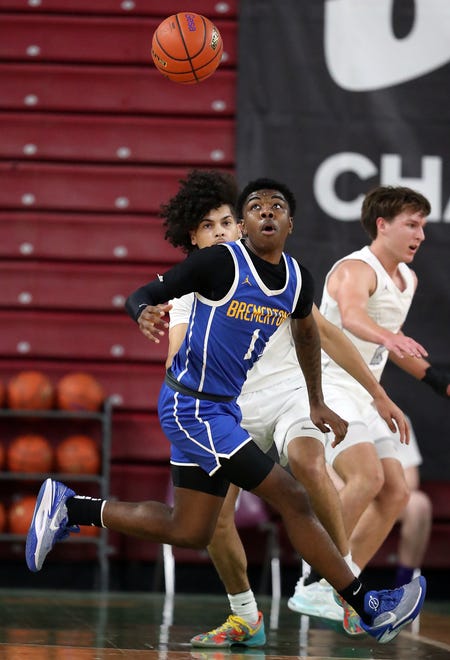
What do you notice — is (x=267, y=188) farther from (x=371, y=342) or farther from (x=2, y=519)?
(x=2, y=519)

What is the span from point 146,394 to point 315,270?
1489 millimetres

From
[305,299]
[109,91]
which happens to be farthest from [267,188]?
[109,91]

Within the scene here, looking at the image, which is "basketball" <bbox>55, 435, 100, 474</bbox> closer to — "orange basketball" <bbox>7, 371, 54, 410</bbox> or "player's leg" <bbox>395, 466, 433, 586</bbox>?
"orange basketball" <bbox>7, 371, 54, 410</bbox>

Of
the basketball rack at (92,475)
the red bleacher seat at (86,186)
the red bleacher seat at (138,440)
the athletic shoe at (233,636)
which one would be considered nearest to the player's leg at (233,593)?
the athletic shoe at (233,636)

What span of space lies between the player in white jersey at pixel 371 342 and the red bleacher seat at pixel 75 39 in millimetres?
3002

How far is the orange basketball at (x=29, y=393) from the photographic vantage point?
24.9ft

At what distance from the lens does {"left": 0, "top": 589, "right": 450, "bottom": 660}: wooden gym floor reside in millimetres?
4445

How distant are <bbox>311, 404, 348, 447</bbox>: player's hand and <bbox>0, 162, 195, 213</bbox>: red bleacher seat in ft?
13.1

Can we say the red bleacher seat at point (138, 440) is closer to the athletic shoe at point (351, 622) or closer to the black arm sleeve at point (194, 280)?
the athletic shoe at point (351, 622)

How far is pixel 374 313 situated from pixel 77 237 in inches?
126

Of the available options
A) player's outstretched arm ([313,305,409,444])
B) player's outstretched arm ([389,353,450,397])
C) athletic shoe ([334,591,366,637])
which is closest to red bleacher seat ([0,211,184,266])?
player's outstretched arm ([389,353,450,397])

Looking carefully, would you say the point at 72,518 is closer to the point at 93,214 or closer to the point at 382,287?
→ the point at 382,287

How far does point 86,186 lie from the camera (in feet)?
27.2

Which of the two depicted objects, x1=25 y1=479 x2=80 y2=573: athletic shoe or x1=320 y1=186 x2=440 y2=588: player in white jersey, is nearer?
x1=25 y1=479 x2=80 y2=573: athletic shoe
